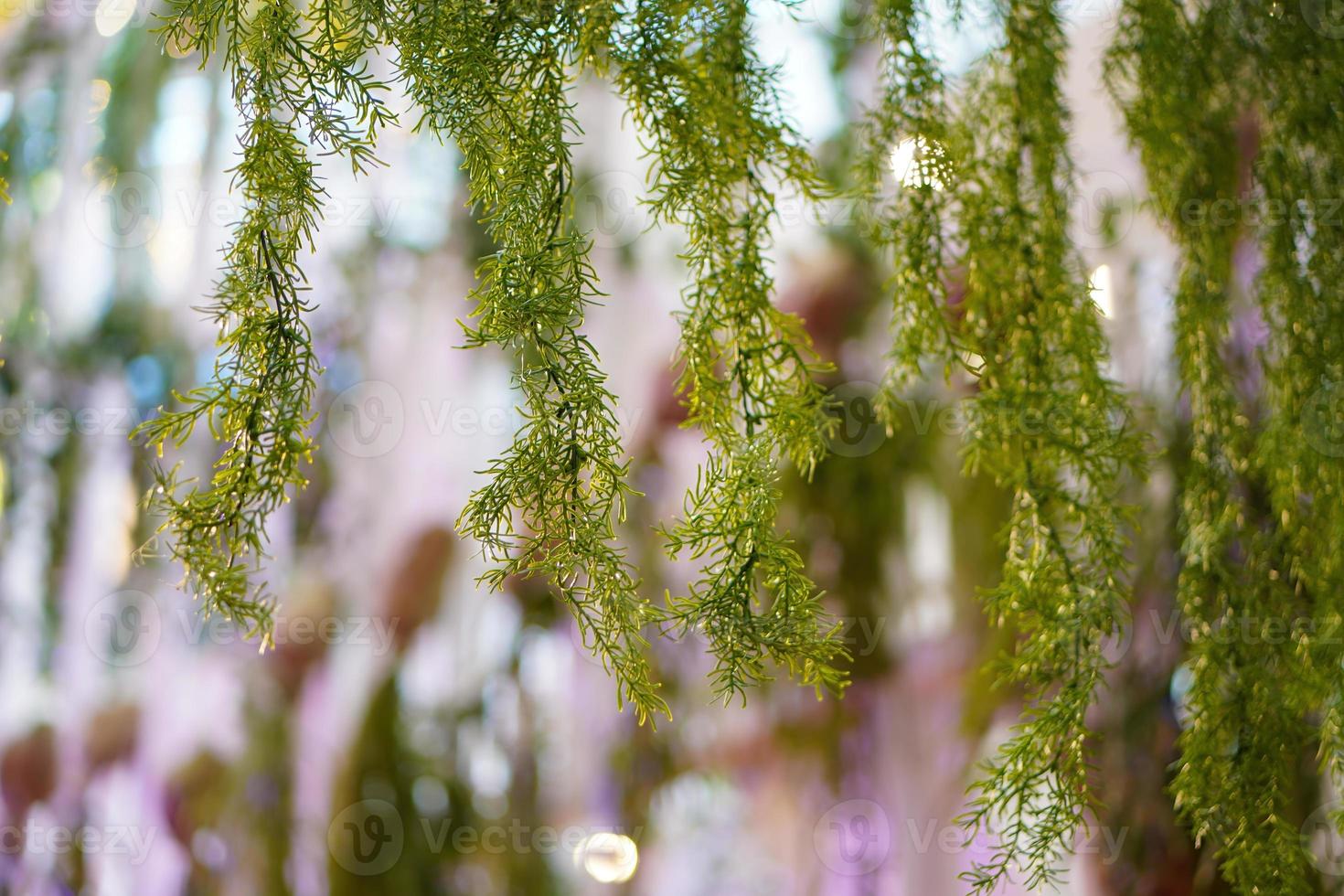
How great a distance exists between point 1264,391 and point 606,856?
1.48 m

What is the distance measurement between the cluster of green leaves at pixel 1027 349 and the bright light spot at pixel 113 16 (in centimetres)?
211

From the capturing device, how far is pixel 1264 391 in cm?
97

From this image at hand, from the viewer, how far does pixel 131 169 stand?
2387mm

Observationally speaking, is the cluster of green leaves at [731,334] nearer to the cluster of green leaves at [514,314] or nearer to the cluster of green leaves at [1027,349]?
the cluster of green leaves at [514,314]

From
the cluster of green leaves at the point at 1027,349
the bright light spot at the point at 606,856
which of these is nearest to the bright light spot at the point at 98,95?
the bright light spot at the point at 606,856

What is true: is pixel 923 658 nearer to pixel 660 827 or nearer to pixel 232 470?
pixel 660 827

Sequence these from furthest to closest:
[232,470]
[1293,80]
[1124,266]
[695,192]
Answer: [1124,266] → [1293,80] → [695,192] → [232,470]

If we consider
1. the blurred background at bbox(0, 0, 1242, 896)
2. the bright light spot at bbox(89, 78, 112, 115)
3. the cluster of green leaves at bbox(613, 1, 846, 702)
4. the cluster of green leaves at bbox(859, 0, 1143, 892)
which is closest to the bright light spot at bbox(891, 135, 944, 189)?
the cluster of green leaves at bbox(859, 0, 1143, 892)

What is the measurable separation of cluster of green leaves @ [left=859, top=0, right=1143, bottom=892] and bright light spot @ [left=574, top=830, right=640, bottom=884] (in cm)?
133

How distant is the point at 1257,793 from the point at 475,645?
5.13ft

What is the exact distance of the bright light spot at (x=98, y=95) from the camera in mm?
2414

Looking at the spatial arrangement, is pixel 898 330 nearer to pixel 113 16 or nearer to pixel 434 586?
pixel 434 586

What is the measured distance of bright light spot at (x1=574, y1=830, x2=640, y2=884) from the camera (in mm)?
2062

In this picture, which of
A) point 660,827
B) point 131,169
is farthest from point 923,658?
point 131,169
